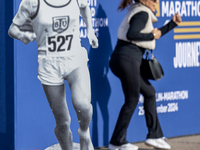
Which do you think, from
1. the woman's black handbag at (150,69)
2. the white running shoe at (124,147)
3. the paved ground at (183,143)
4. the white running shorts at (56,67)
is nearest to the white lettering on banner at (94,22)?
the woman's black handbag at (150,69)

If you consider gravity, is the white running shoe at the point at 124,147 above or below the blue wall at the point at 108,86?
below

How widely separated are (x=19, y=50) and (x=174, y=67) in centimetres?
226

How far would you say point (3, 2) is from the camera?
188 inches

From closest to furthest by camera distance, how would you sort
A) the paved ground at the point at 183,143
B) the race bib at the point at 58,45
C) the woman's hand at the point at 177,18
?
the race bib at the point at 58,45 < the woman's hand at the point at 177,18 < the paved ground at the point at 183,143

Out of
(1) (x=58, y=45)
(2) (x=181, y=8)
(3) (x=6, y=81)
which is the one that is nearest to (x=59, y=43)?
(1) (x=58, y=45)

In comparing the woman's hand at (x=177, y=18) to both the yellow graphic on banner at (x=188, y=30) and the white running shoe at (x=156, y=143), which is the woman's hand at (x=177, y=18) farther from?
the white running shoe at (x=156, y=143)

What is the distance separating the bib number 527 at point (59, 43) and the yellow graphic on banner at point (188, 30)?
2.90 meters

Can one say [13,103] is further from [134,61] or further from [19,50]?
[134,61]

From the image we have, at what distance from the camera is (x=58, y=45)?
3.38 m

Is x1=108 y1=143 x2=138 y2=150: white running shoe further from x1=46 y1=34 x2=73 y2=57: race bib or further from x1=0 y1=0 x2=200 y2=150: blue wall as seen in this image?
x1=46 y1=34 x2=73 y2=57: race bib

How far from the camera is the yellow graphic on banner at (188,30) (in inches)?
238

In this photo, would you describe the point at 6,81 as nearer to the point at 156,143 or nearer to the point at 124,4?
the point at 124,4

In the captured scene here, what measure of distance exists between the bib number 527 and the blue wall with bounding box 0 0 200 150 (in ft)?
4.78

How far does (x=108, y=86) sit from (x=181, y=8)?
1.51m
